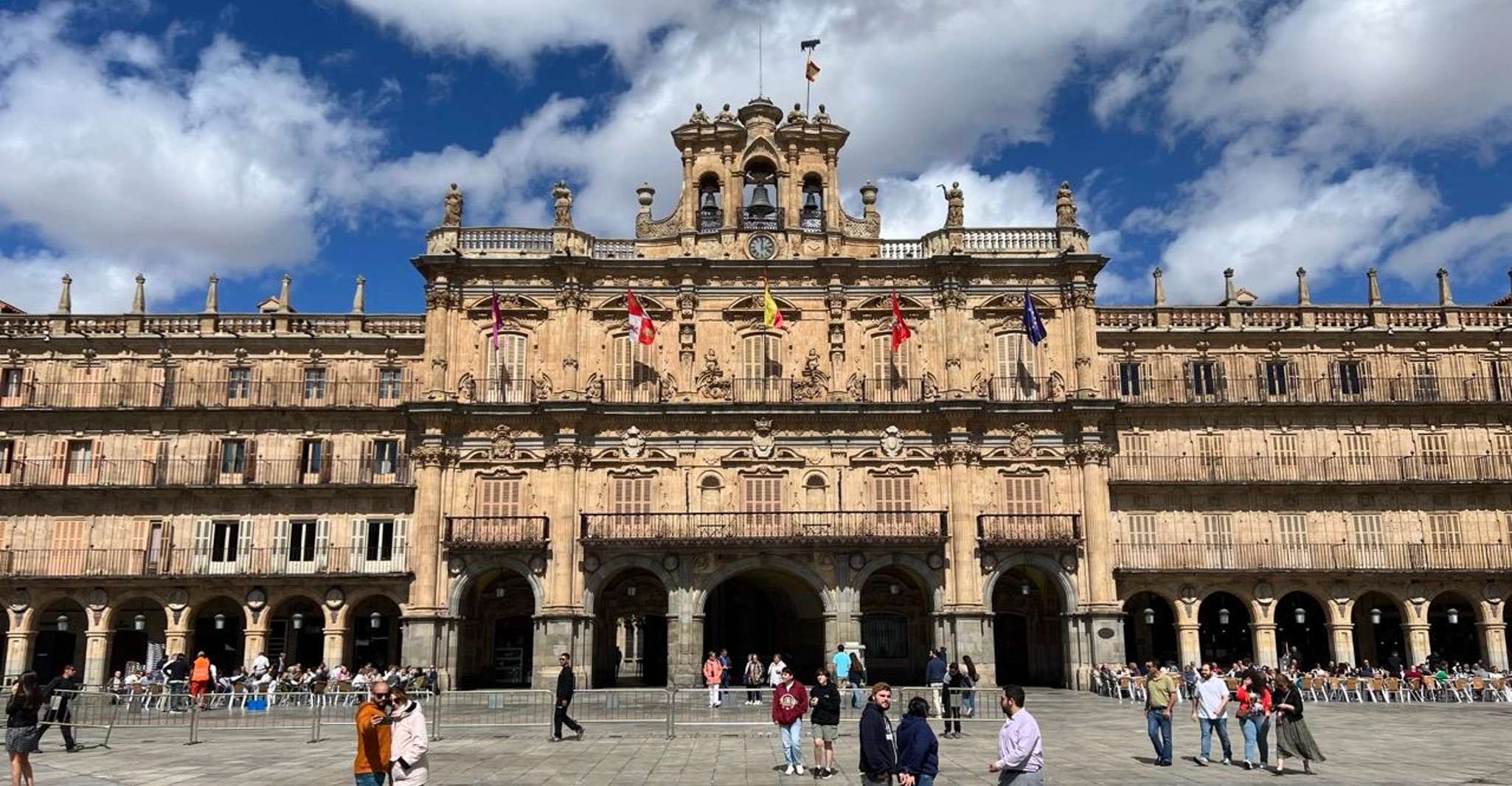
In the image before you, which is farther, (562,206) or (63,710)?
(562,206)

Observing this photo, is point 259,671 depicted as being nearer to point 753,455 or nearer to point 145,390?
point 145,390

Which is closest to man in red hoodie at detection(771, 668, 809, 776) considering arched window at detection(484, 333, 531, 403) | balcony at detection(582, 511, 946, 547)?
balcony at detection(582, 511, 946, 547)

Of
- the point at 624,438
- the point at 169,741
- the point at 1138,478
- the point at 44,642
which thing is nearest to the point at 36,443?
the point at 44,642

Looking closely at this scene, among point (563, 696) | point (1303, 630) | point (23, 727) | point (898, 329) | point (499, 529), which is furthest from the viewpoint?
point (1303, 630)

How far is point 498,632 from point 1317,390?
106 feet

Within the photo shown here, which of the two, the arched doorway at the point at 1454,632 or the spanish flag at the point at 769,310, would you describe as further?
the arched doorway at the point at 1454,632

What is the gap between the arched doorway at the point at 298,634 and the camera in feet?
145

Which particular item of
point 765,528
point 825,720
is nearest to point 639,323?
point 765,528

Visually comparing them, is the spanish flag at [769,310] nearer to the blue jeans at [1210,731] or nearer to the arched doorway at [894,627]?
the arched doorway at [894,627]

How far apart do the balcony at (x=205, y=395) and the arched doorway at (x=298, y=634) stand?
751 centimetres

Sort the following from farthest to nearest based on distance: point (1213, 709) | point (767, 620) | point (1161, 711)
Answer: point (767, 620) < point (1213, 709) < point (1161, 711)

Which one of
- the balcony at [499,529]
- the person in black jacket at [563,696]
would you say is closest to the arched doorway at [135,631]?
the balcony at [499,529]

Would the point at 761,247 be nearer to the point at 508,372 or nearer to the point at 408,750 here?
the point at 508,372

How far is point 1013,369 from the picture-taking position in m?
41.9
